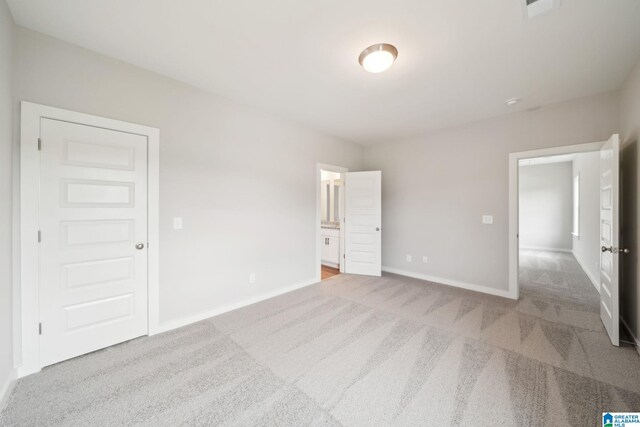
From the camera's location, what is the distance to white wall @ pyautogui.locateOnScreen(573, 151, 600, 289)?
13.6 feet

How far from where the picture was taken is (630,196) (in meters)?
2.41

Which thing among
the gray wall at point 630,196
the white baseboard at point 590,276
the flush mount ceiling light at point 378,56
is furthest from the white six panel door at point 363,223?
the white baseboard at point 590,276

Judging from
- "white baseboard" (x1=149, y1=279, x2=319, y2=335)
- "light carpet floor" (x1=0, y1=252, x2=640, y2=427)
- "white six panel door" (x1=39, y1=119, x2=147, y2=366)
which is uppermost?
"white six panel door" (x1=39, y1=119, x2=147, y2=366)

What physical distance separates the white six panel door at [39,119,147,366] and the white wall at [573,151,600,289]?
6.46m

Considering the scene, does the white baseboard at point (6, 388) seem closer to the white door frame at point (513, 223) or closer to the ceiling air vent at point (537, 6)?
the ceiling air vent at point (537, 6)

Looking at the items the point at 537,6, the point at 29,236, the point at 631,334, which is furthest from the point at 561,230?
A: the point at 29,236

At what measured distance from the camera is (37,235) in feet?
6.14

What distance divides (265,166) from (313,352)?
2394 mm

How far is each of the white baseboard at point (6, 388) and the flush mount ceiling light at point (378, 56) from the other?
11.7 feet

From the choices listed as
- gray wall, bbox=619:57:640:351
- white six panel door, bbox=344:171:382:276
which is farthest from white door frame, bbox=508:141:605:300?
Answer: white six panel door, bbox=344:171:382:276

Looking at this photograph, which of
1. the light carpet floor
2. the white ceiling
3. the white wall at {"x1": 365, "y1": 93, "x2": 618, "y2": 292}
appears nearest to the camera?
the light carpet floor

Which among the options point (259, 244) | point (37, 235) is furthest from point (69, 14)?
point (259, 244)

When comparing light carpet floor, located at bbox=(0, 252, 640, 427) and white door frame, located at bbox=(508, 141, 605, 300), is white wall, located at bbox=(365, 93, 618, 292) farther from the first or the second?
light carpet floor, located at bbox=(0, 252, 640, 427)

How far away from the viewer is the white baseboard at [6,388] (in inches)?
61.5
